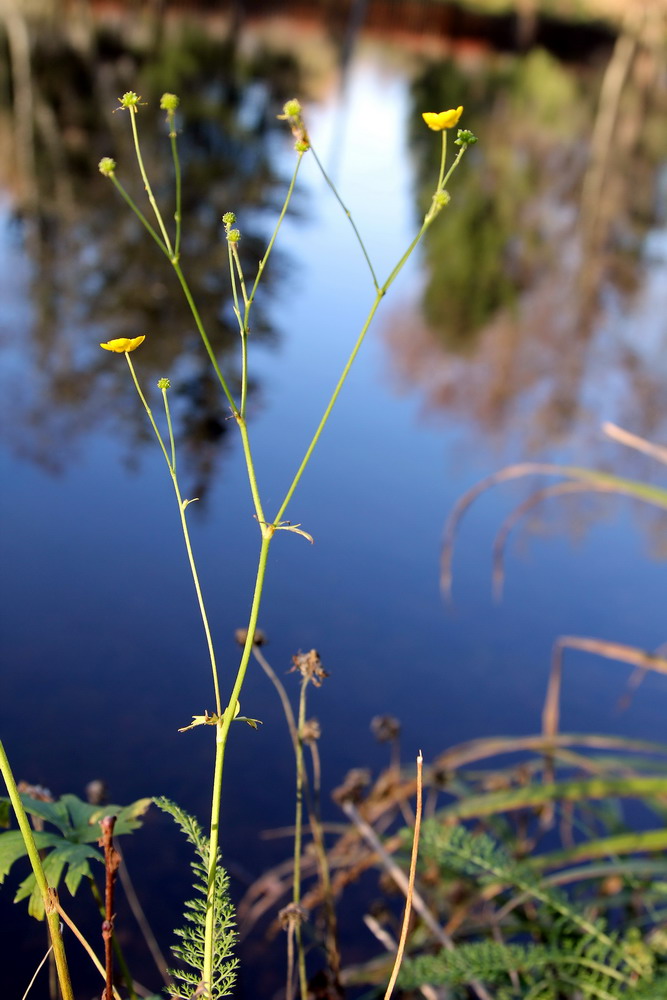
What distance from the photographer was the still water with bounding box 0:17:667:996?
7.89 feet

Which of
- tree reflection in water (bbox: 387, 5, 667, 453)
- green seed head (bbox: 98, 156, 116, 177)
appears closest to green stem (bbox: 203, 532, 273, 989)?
green seed head (bbox: 98, 156, 116, 177)

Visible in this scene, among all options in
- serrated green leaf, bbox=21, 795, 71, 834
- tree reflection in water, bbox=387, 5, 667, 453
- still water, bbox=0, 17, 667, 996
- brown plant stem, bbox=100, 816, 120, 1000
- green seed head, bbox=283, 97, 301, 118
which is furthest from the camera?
tree reflection in water, bbox=387, 5, 667, 453

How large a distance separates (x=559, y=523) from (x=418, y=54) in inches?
622

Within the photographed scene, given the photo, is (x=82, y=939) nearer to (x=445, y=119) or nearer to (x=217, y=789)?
(x=217, y=789)

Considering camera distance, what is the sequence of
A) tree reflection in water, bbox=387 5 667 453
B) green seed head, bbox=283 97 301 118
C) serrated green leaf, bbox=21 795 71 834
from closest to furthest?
green seed head, bbox=283 97 301 118
serrated green leaf, bbox=21 795 71 834
tree reflection in water, bbox=387 5 667 453

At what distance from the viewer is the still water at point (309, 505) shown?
240 cm

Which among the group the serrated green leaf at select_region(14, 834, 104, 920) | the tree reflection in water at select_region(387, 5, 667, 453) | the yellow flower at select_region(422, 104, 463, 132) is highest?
the yellow flower at select_region(422, 104, 463, 132)

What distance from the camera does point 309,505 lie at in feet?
11.6

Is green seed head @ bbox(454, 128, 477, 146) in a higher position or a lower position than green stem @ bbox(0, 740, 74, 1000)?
higher

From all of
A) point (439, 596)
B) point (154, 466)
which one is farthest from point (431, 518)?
point (154, 466)

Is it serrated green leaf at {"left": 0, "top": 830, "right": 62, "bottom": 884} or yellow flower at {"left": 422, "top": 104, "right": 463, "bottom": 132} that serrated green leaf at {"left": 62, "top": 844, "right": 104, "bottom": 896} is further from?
yellow flower at {"left": 422, "top": 104, "right": 463, "bottom": 132}

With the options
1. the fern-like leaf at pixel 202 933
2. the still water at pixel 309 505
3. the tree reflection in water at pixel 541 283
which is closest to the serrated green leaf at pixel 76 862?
the fern-like leaf at pixel 202 933

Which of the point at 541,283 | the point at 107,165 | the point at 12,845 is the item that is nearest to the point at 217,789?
the point at 12,845

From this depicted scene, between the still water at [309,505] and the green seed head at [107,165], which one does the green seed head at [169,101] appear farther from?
the still water at [309,505]
